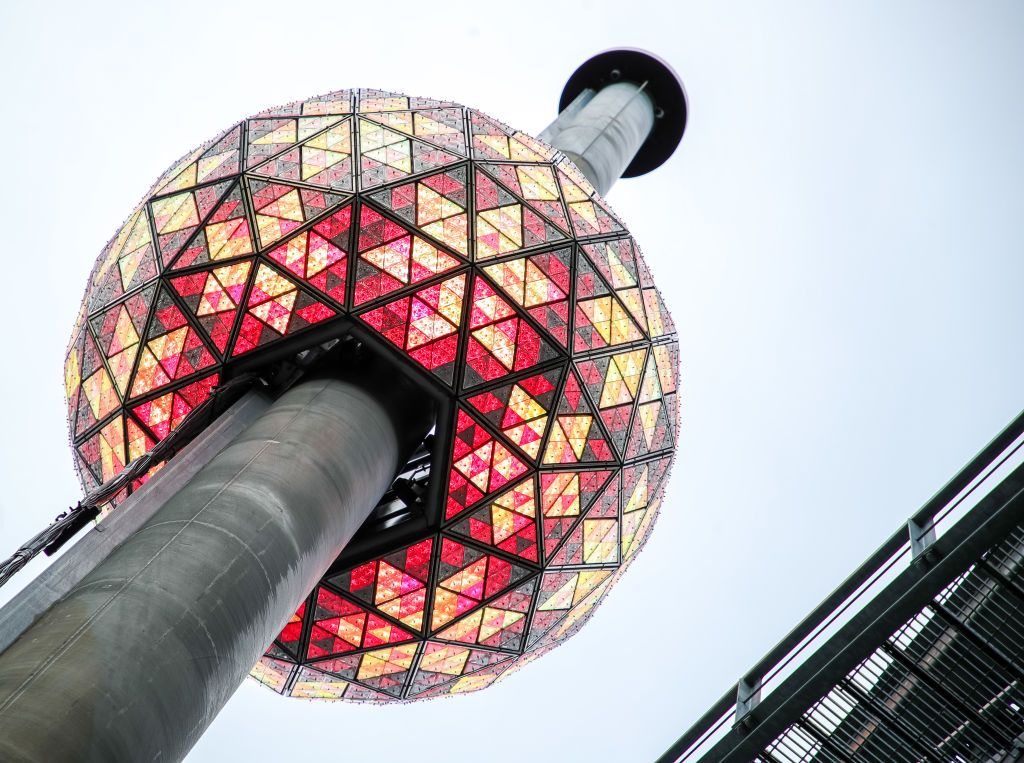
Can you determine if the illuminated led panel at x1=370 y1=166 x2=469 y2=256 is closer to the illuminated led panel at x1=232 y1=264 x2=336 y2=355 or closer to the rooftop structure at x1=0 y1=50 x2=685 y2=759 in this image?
the rooftop structure at x1=0 y1=50 x2=685 y2=759

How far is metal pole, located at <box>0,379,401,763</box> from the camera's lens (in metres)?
9.07

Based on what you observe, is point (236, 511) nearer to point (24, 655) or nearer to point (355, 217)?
point (24, 655)

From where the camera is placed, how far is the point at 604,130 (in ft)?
109

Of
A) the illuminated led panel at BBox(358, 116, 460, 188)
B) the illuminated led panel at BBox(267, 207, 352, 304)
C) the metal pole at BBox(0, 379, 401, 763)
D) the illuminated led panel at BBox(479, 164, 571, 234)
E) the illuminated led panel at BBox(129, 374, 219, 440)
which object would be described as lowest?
the metal pole at BBox(0, 379, 401, 763)

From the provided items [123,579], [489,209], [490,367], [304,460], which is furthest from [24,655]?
[489,209]

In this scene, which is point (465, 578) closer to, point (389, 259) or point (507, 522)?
point (507, 522)

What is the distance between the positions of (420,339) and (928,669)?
32.4 ft

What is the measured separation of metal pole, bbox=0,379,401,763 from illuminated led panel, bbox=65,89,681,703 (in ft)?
7.02

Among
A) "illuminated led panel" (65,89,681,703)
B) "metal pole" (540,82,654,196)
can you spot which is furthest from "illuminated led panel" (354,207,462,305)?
"metal pole" (540,82,654,196)

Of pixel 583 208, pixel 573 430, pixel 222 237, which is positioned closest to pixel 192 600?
pixel 222 237

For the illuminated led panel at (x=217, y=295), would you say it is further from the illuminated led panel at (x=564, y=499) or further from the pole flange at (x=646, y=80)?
the pole flange at (x=646, y=80)

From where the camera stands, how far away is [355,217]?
1655cm

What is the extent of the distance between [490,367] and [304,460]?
431 centimetres

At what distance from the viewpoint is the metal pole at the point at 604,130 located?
30.7m
